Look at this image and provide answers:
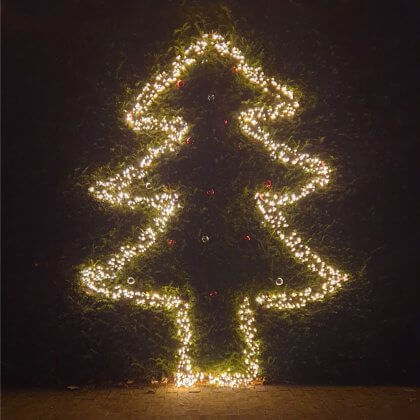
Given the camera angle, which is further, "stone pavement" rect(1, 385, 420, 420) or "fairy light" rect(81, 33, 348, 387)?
"fairy light" rect(81, 33, 348, 387)

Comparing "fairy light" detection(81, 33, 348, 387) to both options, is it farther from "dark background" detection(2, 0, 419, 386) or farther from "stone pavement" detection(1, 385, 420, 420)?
"stone pavement" detection(1, 385, 420, 420)

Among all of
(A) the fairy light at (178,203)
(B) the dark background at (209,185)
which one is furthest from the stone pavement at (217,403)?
(A) the fairy light at (178,203)

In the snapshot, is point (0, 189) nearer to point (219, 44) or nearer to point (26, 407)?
point (26, 407)

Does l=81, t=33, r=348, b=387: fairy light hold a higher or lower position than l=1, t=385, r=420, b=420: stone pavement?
higher

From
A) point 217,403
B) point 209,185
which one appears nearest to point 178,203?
point 209,185

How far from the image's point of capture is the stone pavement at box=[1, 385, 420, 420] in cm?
479

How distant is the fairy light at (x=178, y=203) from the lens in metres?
5.43

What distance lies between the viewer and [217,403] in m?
5.04

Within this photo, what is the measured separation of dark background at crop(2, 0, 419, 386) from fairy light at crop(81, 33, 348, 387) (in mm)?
140

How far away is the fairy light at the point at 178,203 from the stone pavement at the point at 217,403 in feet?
1.10

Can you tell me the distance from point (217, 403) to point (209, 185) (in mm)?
2333

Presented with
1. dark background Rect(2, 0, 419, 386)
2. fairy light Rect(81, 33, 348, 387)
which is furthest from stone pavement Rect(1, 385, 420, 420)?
fairy light Rect(81, 33, 348, 387)

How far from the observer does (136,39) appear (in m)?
5.47

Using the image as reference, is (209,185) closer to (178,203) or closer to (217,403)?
(178,203)
